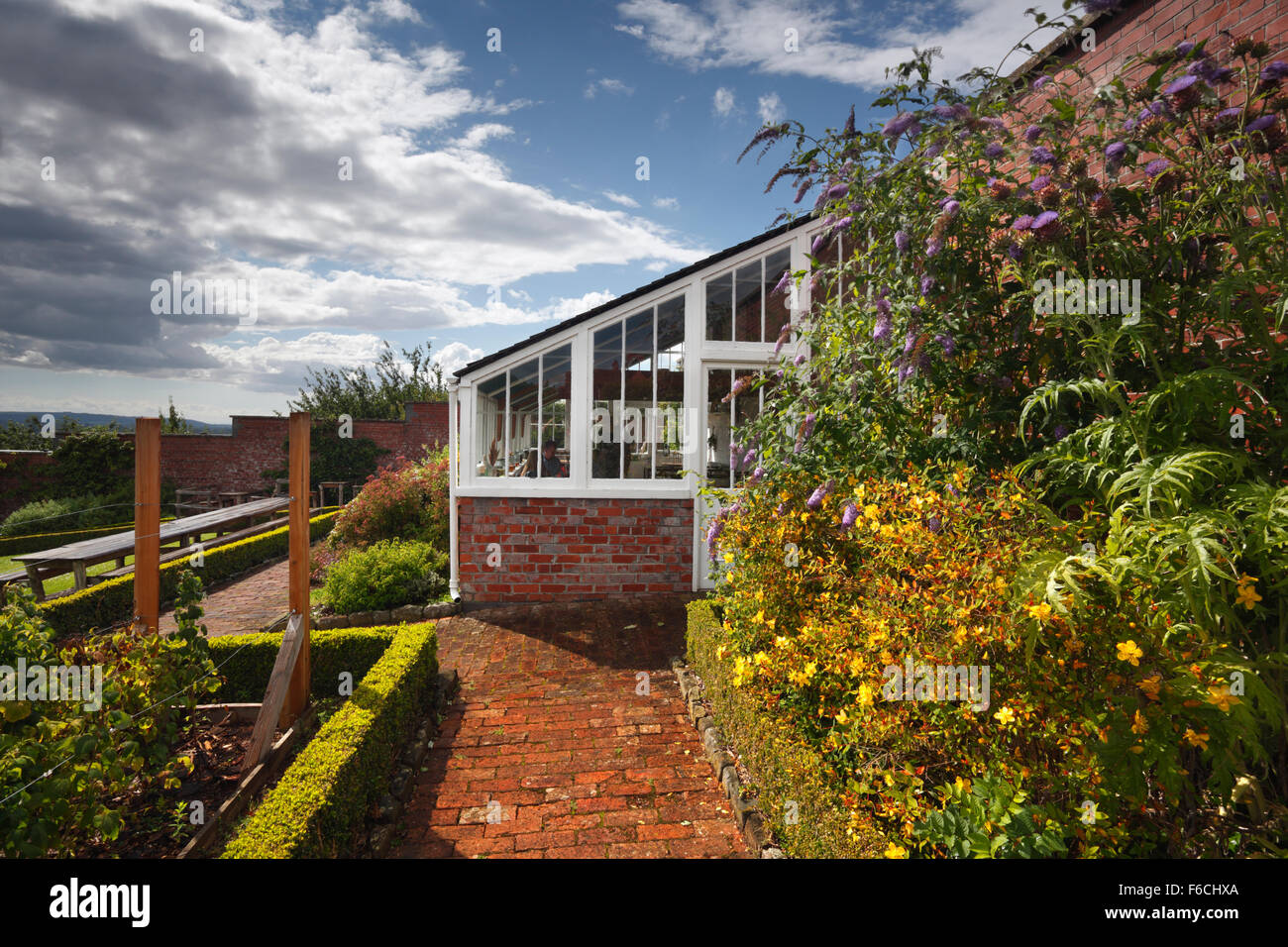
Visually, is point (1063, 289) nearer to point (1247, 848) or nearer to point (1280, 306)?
point (1280, 306)

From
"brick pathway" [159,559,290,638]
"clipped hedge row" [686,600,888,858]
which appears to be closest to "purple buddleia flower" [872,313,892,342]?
"clipped hedge row" [686,600,888,858]

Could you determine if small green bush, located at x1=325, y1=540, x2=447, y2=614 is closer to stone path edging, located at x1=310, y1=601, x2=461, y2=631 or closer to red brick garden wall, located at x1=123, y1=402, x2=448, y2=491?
stone path edging, located at x1=310, y1=601, x2=461, y2=631

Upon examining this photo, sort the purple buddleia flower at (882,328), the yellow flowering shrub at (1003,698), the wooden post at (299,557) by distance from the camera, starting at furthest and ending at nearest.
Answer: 1. the wooden post at (299,557)
2. the purple buddleia flower at (882,328)
3. the yellow flowering shrub at (1003,698)

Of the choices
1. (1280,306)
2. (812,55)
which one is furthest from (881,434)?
(812,55)

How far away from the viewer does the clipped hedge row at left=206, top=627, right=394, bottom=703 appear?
5.38 m

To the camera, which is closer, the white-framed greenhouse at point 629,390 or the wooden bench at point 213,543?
the white-framed greenhouse at point 629,390

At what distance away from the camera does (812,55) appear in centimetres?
467

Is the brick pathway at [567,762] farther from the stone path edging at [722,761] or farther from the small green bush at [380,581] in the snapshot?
the small green bush at [380,581]

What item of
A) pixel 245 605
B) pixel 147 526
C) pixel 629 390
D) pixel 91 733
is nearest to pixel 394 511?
pixel 245 605

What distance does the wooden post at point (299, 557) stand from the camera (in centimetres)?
475

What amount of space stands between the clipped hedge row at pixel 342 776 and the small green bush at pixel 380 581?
2.93 meters

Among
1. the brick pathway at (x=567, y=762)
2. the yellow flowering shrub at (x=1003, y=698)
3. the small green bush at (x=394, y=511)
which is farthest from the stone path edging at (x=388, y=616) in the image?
the yellow flowering shrub at (x=1003, y=698)

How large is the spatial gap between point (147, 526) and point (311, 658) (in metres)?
1.75

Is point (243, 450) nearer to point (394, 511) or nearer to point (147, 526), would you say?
point (394, 511)
